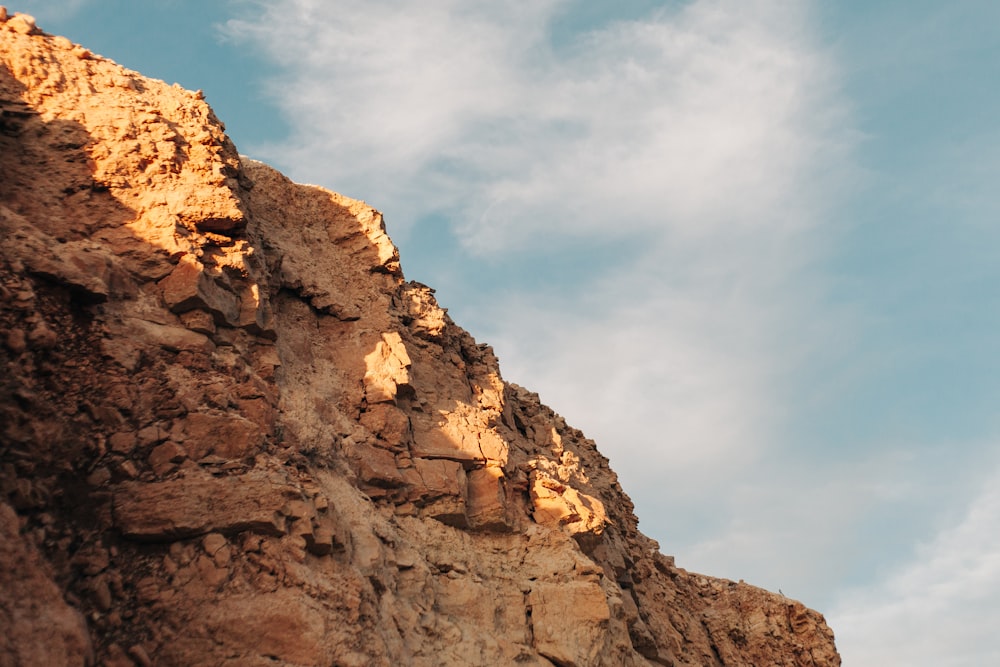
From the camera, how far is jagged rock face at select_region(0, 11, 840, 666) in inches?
351

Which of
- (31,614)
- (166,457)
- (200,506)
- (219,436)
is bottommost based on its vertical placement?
(31,614)

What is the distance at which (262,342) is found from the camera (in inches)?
500

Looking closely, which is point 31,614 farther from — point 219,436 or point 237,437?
point 237,437

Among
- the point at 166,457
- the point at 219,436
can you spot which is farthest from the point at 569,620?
the point at 166,457

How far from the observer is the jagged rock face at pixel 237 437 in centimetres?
892

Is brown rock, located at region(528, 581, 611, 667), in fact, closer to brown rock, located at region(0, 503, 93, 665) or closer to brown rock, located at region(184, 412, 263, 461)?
brown rock, located at region(184, 412, 263, 461)

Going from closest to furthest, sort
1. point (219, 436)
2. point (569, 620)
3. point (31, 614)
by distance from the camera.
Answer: point (31, 614) → point (219, 436) → point (569, 620)

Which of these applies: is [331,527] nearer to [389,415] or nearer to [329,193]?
[389,415]

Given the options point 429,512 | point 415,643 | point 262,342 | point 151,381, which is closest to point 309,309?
point 262,342

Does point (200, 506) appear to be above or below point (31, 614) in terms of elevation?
above

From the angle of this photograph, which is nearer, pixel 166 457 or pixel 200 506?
pixel 200 506

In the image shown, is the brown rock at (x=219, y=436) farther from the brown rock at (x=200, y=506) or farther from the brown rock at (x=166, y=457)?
the brown rock at (x=200, y=506)

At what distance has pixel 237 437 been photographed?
10258mm

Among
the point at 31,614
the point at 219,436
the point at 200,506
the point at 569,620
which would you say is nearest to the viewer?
the point at 31,614
